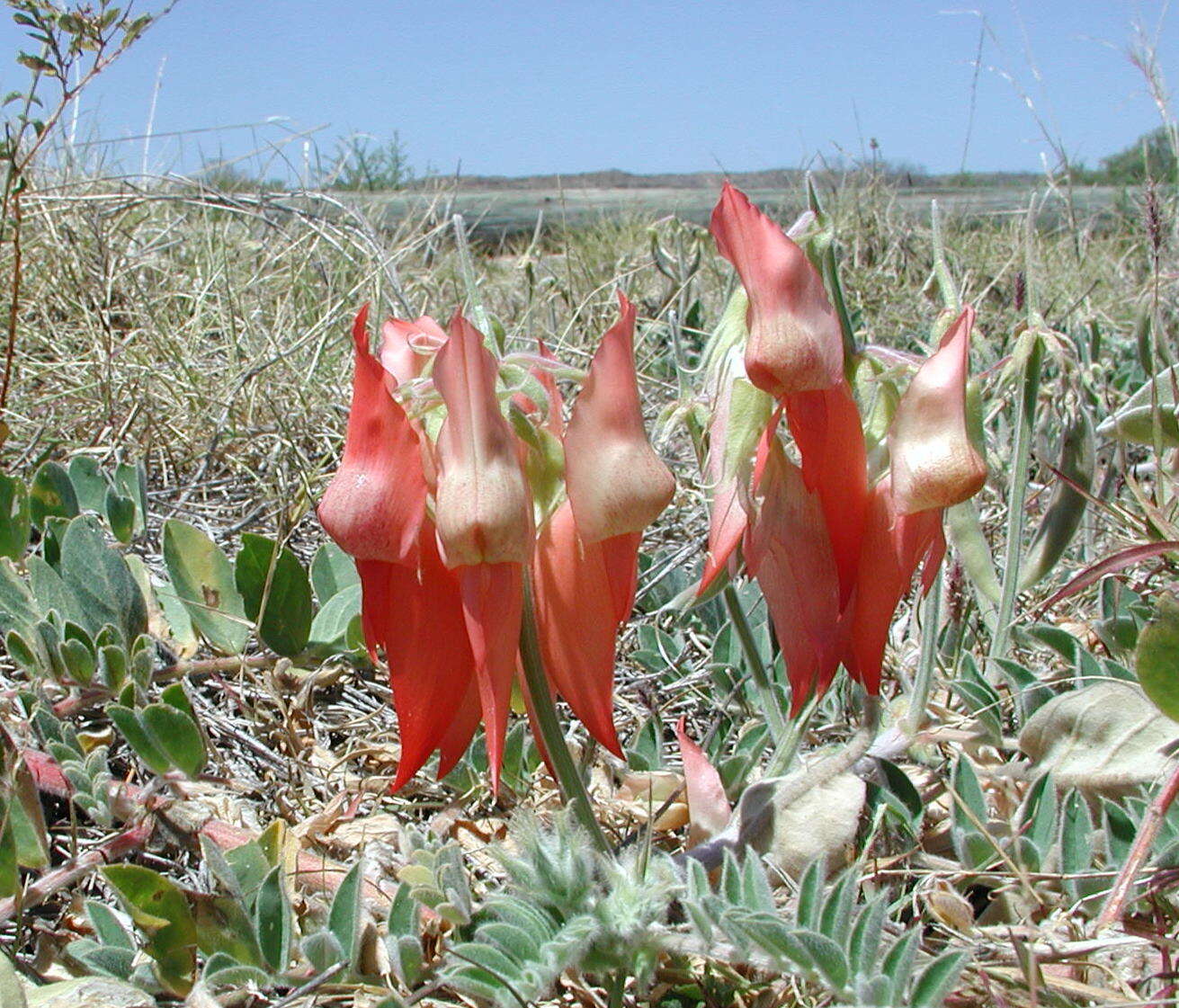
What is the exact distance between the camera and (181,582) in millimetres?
1545

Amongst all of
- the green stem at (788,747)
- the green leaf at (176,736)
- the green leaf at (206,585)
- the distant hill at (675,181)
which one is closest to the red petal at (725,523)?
the green stem at (788,747)

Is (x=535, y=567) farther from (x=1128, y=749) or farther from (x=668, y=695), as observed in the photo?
(x=668, y=695)

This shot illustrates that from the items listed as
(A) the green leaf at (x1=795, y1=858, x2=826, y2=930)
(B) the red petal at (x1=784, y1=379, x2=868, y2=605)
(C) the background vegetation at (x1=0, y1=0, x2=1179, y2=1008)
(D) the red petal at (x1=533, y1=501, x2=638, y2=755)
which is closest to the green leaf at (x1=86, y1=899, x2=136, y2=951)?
(C) the background vegetation at (x1=0, y1=0, x2=1179, y2=1008)

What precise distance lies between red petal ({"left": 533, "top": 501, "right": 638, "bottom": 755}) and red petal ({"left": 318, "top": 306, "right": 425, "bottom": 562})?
113 millimetres

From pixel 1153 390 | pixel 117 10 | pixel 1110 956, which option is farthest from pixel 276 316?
pixel 1110 956

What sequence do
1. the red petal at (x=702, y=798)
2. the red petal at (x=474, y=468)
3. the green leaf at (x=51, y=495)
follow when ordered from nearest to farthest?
the red petal at (x=474, y=468)
the red petal at (x=702, y=798)
the green leaf at (x=51, y=495)

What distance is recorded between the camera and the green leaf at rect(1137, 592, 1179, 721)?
3.07 feet

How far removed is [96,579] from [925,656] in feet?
2.99

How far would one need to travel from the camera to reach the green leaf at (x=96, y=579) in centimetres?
144

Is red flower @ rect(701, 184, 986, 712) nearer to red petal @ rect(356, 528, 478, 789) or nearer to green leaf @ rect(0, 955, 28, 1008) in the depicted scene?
red petal @ rect(356, 528, 478, 789)

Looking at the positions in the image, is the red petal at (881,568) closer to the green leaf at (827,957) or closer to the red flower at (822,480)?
the red flower at (822,480)

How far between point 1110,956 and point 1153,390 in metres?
0.57

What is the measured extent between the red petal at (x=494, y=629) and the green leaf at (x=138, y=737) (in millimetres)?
485

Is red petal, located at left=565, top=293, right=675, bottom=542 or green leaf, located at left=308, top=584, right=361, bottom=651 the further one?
green leaf, located at left=308, top=584, right=361, bottom=651
